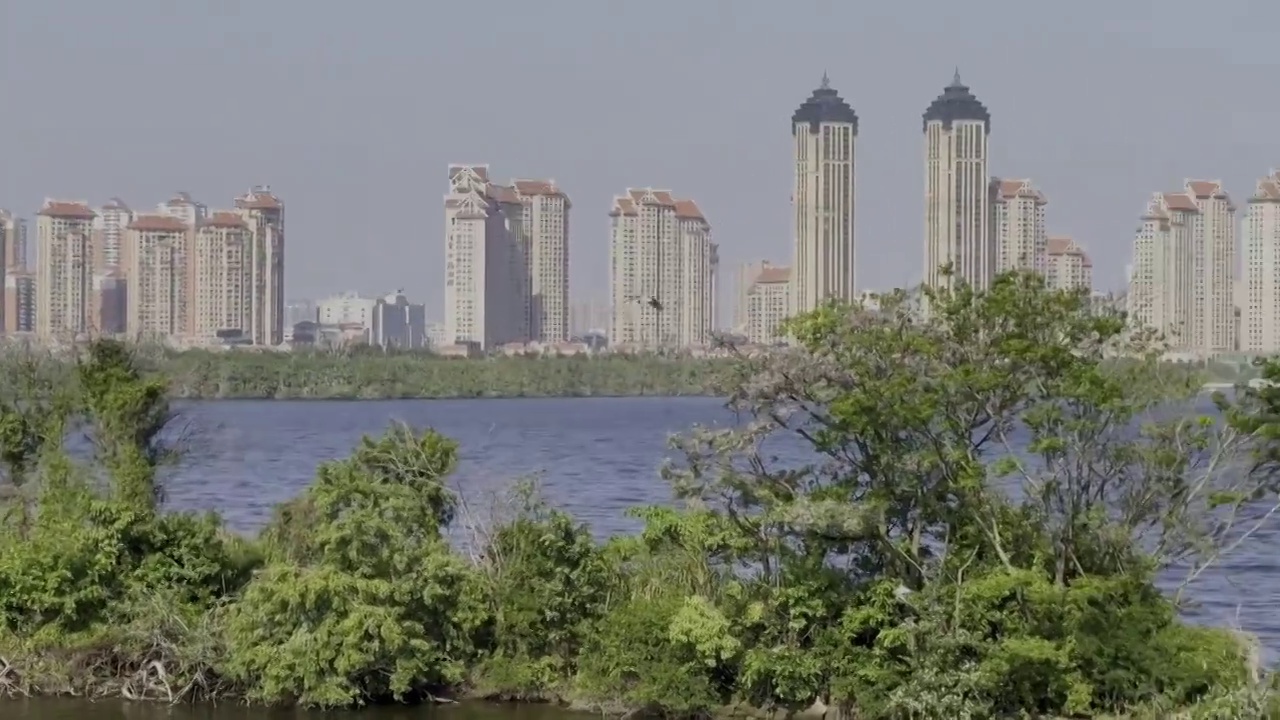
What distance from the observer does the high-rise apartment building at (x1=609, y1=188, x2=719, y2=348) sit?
122 m

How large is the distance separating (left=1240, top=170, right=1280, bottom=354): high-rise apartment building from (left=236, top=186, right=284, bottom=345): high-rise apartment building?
193 ft

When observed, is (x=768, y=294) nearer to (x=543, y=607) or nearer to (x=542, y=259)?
(x=542, y=259)

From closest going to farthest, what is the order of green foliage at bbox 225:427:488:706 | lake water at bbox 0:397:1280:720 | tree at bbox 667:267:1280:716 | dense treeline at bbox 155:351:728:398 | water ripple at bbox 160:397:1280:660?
tree at bbox 667:267:1280:716
green foliage at bbox 225:427:488:706
lake water at bbox 0:397:1280:720
water ripple at bbox 160:397:1280:660
dense treeline at bbox 155:351:728:398

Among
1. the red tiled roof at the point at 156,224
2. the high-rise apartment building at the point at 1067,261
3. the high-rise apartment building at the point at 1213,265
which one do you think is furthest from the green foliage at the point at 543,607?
the red tiled roof at the point at 156,224

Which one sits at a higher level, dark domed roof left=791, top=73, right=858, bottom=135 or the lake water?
dark domed roof left=791, top=73, right=858, bottom=135

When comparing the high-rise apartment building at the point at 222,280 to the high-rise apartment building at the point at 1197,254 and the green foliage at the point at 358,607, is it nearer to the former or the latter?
the high-rise apartment building at the point at 1197,254

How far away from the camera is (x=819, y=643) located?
577 inches

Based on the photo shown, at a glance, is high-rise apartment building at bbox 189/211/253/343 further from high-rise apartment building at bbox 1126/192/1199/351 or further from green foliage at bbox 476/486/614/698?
green foliage at bbox 476/486/614/698

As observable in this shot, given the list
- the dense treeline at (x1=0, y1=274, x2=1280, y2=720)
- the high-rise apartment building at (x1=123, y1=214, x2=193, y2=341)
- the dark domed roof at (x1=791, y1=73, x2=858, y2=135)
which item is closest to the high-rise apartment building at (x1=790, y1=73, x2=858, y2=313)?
the dark domed roof at (x1=791, y1=73, x2=858, y2=135)

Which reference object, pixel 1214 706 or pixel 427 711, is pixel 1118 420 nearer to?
pixel 1214 706

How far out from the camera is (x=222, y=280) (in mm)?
118125

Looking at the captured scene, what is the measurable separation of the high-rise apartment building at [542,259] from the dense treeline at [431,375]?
3399cm

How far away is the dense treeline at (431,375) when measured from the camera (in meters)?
82.1

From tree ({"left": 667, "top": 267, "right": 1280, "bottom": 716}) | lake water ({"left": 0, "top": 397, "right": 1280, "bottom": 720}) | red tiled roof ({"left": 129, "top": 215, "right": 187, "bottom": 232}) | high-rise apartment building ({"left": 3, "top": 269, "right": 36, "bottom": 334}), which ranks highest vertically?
red tiled roof ({"left": 129, "top": 215, "right": 187, "bottom": 232})
